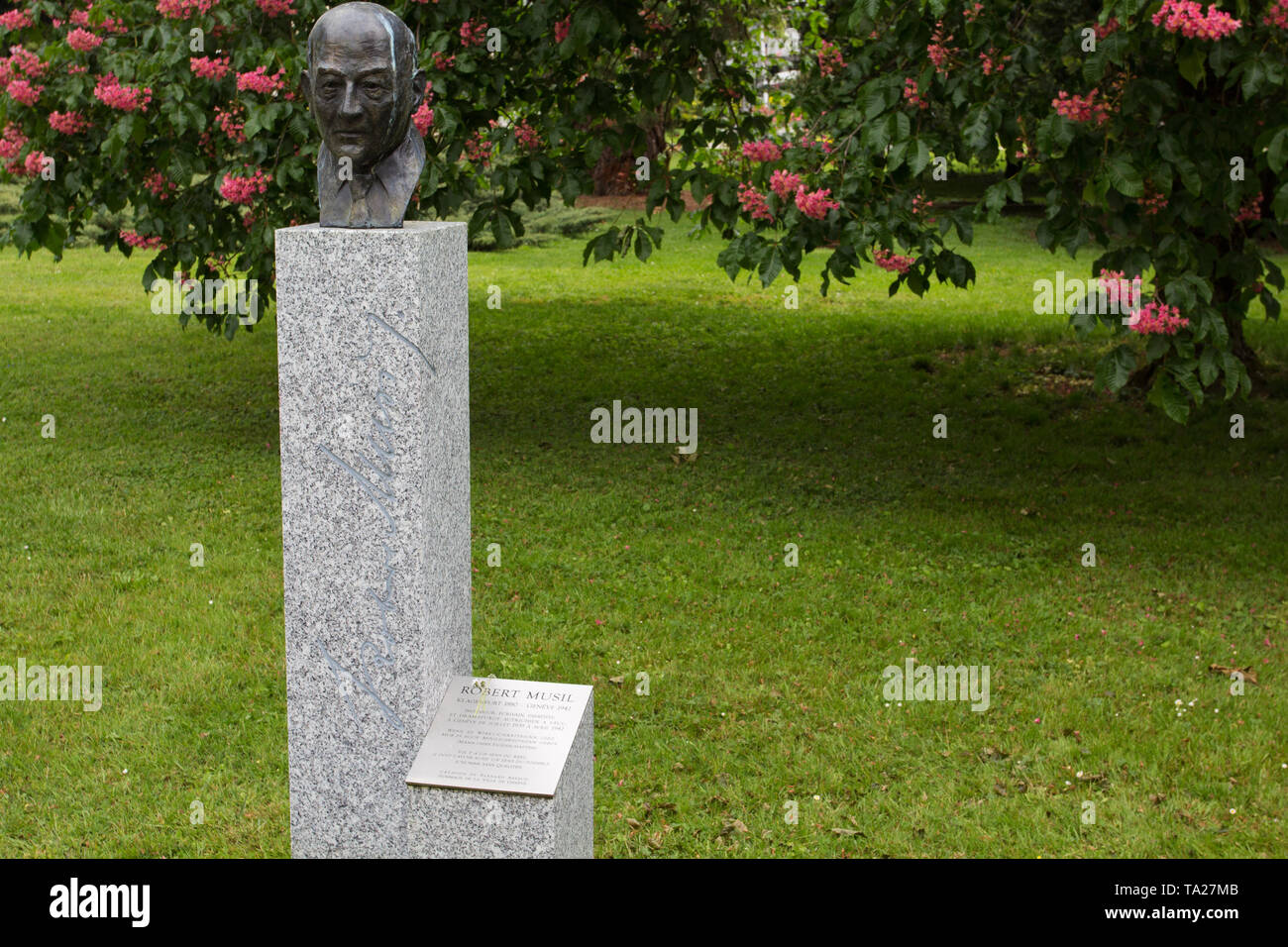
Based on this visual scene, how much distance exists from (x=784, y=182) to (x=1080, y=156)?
147 cm

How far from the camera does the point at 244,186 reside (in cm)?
738

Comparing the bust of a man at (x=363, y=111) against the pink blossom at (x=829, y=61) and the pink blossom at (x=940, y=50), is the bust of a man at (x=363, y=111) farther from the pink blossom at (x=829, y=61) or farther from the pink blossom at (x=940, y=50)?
the pink blossom at (x=829, y=61)

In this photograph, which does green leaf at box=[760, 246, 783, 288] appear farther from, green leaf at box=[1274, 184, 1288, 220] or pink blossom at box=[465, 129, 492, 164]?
green leaf at box=[1274, 184, 1288, 220]

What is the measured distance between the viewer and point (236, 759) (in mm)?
5094

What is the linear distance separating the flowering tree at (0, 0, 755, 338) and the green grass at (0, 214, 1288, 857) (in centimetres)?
169

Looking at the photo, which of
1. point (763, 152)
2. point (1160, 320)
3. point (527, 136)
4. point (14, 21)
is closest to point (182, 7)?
point (14, 21)

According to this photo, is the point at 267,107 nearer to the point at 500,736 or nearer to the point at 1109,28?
the point at 1109,28

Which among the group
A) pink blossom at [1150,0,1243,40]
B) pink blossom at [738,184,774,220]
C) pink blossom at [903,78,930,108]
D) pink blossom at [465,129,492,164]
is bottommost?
pink blossom at [465,129,492,164]

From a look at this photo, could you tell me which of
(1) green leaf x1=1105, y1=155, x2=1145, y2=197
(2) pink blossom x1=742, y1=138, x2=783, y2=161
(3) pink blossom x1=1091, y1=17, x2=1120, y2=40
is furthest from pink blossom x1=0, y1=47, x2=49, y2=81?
(1) green leaf x1=1105, y1=155, x2=1145, y2=197

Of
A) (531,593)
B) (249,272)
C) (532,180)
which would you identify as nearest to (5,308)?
(249,272)

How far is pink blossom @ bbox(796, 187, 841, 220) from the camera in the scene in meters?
6.50

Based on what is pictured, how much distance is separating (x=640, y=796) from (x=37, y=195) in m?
6.04

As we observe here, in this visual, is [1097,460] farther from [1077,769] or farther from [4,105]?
[4,105]
